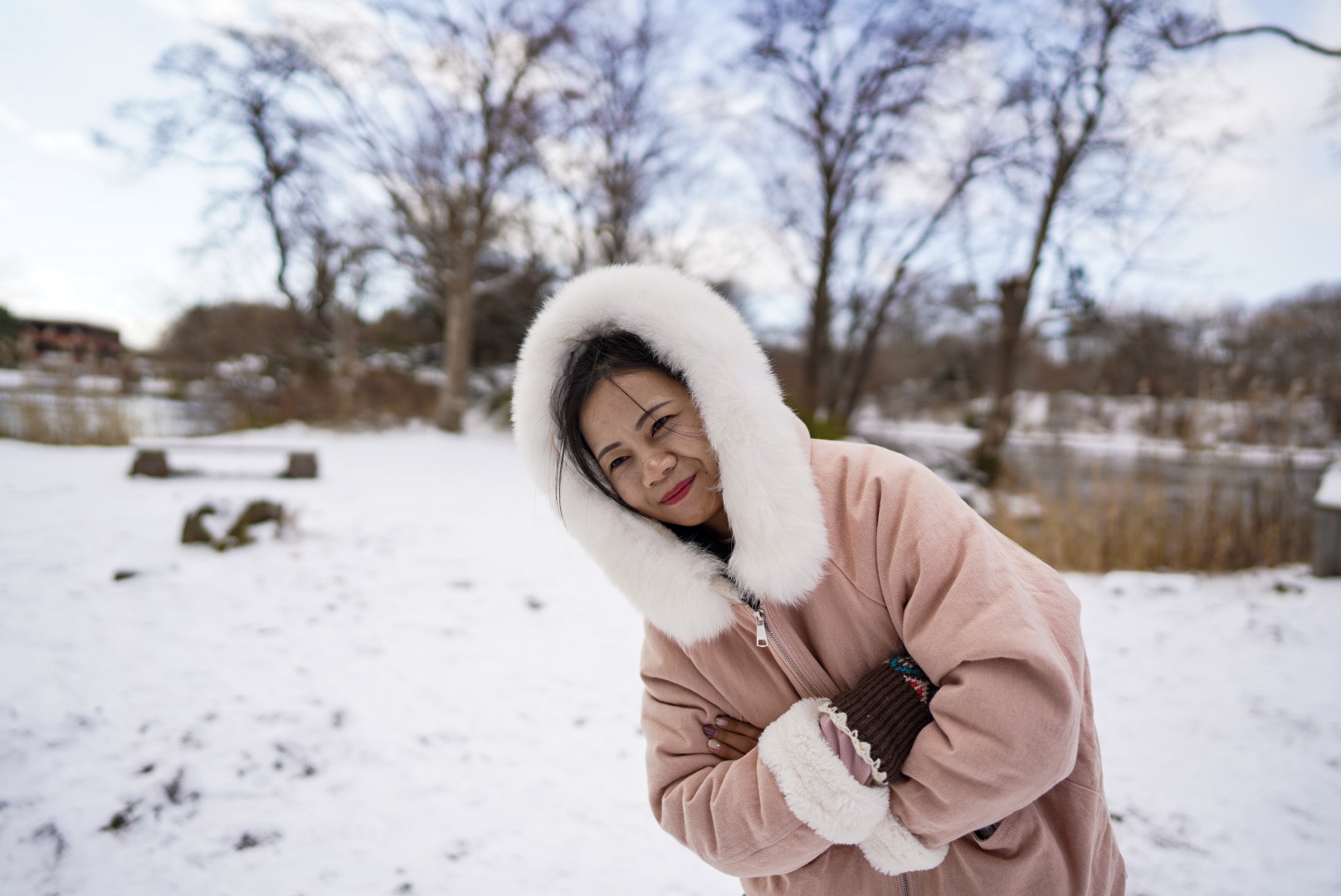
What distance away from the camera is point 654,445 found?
1.26 m

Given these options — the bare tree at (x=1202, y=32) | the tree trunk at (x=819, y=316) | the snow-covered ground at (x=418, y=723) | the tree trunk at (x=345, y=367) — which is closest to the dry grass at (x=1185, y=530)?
the snow-covered ground at (x=418, y=723)


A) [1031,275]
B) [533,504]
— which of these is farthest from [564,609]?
[1031,275]

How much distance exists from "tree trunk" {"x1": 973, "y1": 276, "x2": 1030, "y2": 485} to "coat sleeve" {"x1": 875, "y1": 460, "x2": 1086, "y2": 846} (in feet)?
33.3

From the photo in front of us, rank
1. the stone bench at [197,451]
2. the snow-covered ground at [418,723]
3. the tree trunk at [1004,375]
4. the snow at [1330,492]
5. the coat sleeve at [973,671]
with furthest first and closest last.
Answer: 1. the tree trunk at [1004,375]
2. the stone bench at [197,451]
3. the snow at [1330,492]
4. the snow-covered ground at [418,723]
5. the coat sleeve at [973,671]

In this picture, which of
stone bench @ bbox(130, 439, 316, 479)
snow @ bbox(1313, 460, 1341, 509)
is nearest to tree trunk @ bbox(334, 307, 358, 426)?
stone bench @ bbox(130, 439, 316, 479)

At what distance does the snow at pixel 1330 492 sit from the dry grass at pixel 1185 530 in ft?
1.22

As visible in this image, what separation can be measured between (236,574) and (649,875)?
3.48 m

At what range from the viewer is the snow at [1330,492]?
13.5 ft

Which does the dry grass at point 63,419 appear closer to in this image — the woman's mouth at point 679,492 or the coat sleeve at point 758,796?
the woman's mouth at point 679,492

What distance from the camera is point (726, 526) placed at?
1408 millimetres

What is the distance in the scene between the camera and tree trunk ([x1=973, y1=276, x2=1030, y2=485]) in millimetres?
9891

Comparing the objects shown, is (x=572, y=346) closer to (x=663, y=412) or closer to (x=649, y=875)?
(x=663, y=412)

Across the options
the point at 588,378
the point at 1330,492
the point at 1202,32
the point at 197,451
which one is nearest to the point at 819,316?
the point at 1202,32

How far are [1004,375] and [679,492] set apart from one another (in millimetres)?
10455
